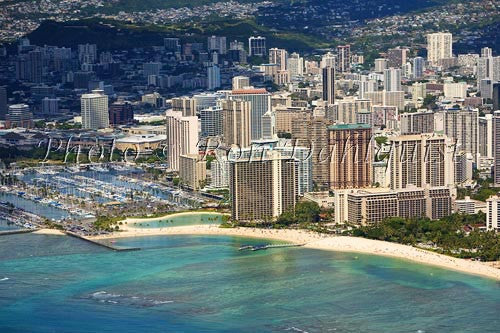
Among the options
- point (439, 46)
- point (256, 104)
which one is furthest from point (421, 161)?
point (439, 46)

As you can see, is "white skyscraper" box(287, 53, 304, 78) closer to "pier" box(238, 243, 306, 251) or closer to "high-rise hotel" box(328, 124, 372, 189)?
"high-rise hotel" box(328, 124, 372, 189)

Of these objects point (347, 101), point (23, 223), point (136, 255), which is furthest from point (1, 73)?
point (136, 255)

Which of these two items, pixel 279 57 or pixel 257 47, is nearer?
pixel 279 57

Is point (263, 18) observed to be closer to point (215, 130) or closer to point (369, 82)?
point (369, 82)

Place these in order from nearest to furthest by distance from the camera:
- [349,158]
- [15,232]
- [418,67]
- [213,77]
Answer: [15,232] → [349,158] → [213,77] → [418,67]

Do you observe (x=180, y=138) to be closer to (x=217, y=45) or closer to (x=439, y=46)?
(x=217, y=45)

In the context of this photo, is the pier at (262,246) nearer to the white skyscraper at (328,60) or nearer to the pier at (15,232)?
the pier at (15,232)
